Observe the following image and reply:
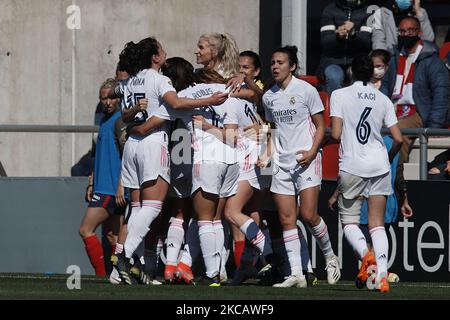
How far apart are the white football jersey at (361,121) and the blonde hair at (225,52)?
3.38ft

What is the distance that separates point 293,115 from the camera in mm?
13703

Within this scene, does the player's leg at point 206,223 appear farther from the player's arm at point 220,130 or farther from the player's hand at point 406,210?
the player's hand at point 406,210

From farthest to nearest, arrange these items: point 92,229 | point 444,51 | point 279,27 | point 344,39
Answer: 1. point 279,27
2. point 444,51
3. point 344,39
4. point 92,229

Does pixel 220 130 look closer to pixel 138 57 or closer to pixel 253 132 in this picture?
pixel 253 132

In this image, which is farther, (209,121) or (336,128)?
(209,121)

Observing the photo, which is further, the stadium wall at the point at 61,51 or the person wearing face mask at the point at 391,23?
the stadium wall at the point at 61,51

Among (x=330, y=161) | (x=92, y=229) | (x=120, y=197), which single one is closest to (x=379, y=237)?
(x=120, y=197)

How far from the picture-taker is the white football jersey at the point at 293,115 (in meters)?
13.7

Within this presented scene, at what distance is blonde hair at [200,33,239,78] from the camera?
1385 centimetres

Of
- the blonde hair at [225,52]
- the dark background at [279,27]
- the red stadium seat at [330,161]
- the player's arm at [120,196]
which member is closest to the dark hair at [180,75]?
the blonde hair at [225,52]

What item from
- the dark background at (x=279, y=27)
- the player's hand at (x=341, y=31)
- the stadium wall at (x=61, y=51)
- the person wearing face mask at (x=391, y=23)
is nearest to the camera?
the player's hand at (x=341, y=31)

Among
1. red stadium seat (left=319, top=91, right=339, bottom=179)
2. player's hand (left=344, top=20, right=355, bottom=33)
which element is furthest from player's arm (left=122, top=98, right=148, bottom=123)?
player's hand (left=344, top=20, right=355, bottom=33)

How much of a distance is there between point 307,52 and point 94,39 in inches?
116

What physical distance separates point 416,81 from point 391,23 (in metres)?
1.40
